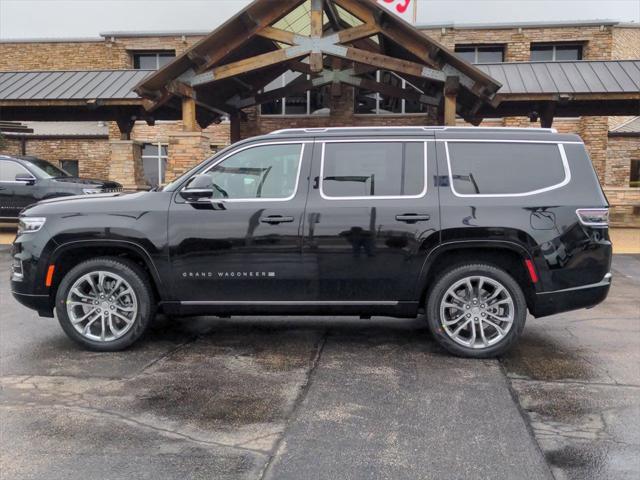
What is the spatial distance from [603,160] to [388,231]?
62.7 ft

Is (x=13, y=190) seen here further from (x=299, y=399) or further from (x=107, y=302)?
(x=299, y=399)

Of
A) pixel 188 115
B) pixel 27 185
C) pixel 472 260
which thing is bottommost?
pixel 472 260

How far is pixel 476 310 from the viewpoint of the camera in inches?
194

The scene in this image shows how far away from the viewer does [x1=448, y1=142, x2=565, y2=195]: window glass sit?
193 inches

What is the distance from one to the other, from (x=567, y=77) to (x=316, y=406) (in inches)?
521

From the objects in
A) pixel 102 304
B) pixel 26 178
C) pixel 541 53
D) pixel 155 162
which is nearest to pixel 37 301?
pixel 102 304

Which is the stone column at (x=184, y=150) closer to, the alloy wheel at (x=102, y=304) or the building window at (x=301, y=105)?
the building window at (x=301, y=105)

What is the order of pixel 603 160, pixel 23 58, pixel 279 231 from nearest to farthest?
1. pixel 279 231
2. pixel 603 160
3. pixel 23 58

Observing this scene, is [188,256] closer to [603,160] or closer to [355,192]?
[355,192]

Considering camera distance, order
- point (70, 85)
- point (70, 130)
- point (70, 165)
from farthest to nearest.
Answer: point (70, 130), point (70, 165), point (70, 85)

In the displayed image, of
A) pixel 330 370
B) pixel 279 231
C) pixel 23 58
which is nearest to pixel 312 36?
pixel 279 231

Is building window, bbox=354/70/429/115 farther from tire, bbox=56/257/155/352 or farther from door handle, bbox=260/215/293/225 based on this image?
tire, bbox=56/257/155/352

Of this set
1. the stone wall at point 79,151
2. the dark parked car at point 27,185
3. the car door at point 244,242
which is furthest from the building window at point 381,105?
the car door at point 244,242

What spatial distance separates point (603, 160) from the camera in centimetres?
2103
